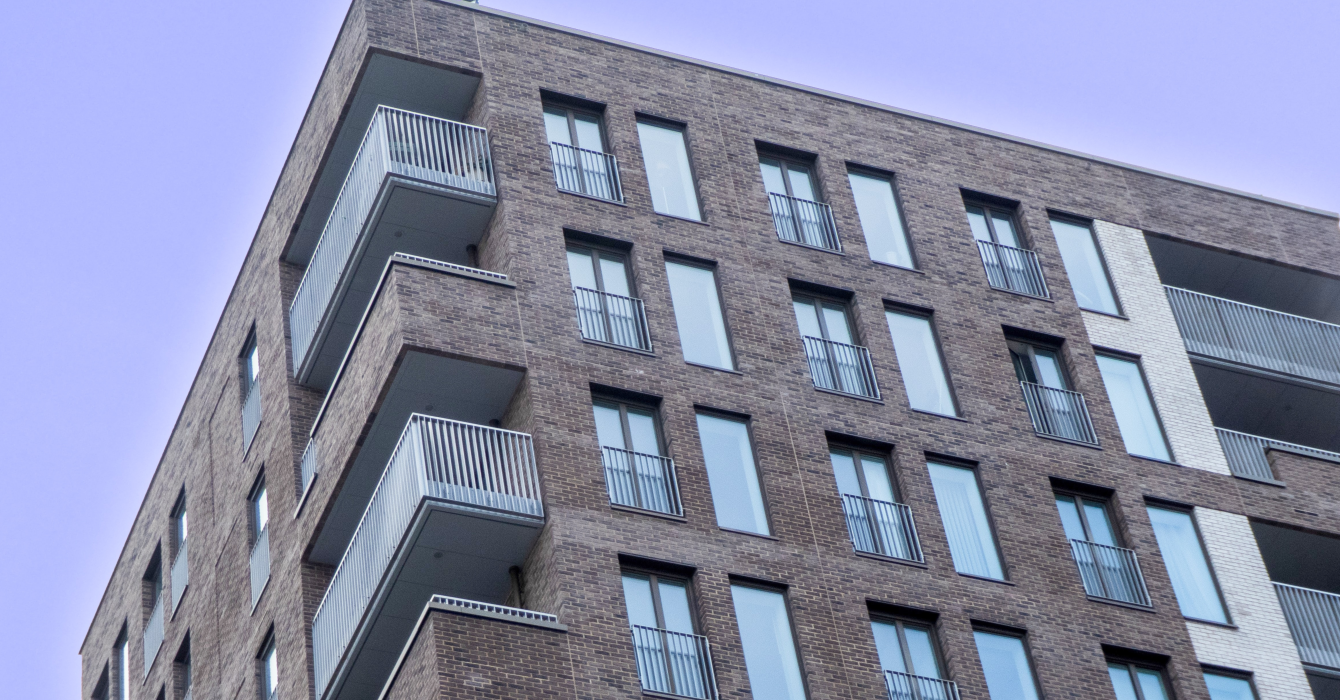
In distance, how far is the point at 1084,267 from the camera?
41.5 m

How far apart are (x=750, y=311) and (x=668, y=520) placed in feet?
16.9

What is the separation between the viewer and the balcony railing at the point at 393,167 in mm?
36438

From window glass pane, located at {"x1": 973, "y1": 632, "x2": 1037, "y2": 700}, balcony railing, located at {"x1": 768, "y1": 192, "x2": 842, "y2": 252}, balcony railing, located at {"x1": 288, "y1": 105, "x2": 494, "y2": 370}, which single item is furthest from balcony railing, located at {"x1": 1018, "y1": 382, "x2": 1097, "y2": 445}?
balcony railing, located at {"x1": 288, "y1": 105, "x2": 494, "y2": 370}

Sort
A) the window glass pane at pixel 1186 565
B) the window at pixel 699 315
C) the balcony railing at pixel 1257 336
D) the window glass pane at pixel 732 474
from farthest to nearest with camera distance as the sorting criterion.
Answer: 1. the balcony railing at pixel 1257 336
2. the window glass pane at pixel 1186 565
3. the window at pixel 699 315
4. the window glass pane at pixel 732 474

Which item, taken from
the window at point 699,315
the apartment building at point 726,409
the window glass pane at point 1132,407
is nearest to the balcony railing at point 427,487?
the apartment building at point 726,409

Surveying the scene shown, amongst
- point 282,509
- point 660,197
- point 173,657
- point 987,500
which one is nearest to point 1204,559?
point 987,500

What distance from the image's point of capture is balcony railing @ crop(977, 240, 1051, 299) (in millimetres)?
40156

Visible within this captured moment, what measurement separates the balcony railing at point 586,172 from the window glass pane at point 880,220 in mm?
4907

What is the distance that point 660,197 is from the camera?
38031 mm

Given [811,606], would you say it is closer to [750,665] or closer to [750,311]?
[750,665]

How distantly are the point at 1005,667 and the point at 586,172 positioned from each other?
11.1 meters

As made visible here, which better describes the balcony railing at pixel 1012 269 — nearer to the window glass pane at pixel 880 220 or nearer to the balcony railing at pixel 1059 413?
the window glass pane at pixel 880 220

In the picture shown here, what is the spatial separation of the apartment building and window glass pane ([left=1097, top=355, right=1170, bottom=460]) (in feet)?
0.31

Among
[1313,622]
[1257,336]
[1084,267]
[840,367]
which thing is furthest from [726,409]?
[1257,336]
